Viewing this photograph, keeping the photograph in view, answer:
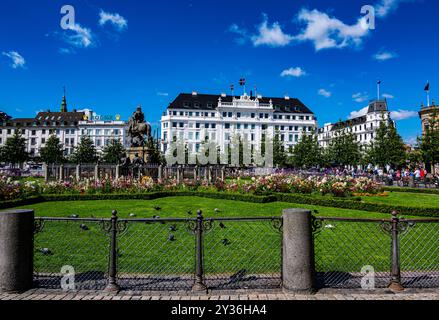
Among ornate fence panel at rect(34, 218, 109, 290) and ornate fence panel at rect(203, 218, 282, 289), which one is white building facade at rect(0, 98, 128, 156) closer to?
ornate fence panel at rect(34, 218, 109, 290)

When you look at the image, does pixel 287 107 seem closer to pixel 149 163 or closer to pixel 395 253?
pixel 149 163

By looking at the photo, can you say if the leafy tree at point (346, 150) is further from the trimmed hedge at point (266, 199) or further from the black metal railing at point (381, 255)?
the black metal railing at point (381, 255)

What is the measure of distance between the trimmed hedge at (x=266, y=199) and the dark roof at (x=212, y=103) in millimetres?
71889

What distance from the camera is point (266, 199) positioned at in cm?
1722

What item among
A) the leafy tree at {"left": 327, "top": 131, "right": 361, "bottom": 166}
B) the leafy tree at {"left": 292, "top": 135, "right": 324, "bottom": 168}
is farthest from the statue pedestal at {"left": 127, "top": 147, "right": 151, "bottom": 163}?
the leafy tree at {"left": 327, "top": 131, "right": 361, "bottom": 166}

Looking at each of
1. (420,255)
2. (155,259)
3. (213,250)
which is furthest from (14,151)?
(420,255)

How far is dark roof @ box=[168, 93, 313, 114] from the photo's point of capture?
8979 centimetres

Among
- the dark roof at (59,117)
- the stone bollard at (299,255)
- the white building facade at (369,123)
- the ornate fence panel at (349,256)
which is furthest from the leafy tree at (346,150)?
the dark roof at (59,117)

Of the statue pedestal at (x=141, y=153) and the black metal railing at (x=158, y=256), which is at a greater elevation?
the statue pedestal at (x=141, y=153)

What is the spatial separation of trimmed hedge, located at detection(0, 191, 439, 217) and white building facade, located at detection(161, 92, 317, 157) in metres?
67.3

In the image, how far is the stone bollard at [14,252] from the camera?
5020mm

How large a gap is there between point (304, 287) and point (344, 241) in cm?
379
